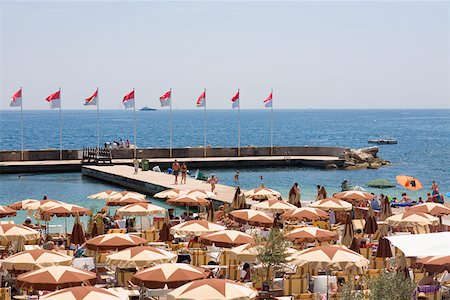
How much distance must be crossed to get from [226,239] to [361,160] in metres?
→ 46.1

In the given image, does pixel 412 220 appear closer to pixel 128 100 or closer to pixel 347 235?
pixel 347 235

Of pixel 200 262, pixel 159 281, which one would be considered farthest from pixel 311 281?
pixel 159 281

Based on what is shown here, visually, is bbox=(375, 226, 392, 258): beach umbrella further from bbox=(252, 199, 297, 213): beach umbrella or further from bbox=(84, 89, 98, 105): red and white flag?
bbox=(84, 89, 98, 105): red and white flag

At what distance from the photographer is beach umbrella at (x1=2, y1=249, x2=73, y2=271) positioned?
14844 mm

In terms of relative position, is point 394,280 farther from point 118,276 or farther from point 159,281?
point 118,276

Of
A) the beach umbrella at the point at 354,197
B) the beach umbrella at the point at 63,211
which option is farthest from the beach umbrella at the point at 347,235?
the beach umbrella at the point at 63,211

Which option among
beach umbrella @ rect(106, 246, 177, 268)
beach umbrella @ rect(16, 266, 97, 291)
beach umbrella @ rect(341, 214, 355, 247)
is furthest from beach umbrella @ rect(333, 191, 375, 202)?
beach umbrella @ rect(16, 266, 97, 291)

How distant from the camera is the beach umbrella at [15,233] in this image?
18.2 metres

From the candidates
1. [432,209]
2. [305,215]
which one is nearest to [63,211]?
[305,215]

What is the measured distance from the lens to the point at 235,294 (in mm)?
12297

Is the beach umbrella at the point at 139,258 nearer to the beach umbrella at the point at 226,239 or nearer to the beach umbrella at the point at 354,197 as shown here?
the beach umbrella at the point at 226,239

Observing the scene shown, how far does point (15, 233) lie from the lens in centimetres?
1827

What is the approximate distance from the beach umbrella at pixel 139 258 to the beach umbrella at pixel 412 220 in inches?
294

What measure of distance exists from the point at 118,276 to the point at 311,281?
164 inches
